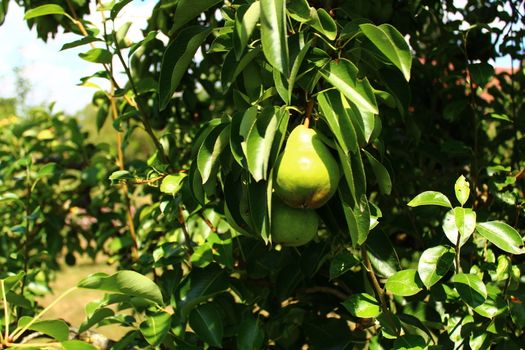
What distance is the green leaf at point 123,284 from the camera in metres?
1.00

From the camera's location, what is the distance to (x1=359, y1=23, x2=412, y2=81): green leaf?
854mm

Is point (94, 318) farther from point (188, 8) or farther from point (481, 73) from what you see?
point (481, 73)

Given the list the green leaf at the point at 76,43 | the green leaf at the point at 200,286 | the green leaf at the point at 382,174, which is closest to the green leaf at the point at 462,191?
the green leaf at the point at 382,174

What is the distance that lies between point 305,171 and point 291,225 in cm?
12

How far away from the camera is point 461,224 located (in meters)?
0.94

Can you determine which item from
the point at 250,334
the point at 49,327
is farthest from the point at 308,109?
the point at 49,327

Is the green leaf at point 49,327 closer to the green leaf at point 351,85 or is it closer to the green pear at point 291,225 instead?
the green pear at point 291,225

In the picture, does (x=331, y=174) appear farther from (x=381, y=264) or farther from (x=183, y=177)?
(x=183, y=177)

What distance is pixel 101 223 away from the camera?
213 centimetres

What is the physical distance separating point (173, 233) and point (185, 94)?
451 millimetres

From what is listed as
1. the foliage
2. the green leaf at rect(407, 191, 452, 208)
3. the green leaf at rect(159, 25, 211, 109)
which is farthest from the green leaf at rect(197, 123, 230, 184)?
the green leaf at rect(407, 191, 452, 208)

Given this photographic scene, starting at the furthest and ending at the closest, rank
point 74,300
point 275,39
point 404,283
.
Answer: point 74,300 → point 404,283 → point 275,39

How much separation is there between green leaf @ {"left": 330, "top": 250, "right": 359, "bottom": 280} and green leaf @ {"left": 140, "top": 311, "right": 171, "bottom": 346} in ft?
1.20

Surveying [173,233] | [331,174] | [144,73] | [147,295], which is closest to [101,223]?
[173,233]
